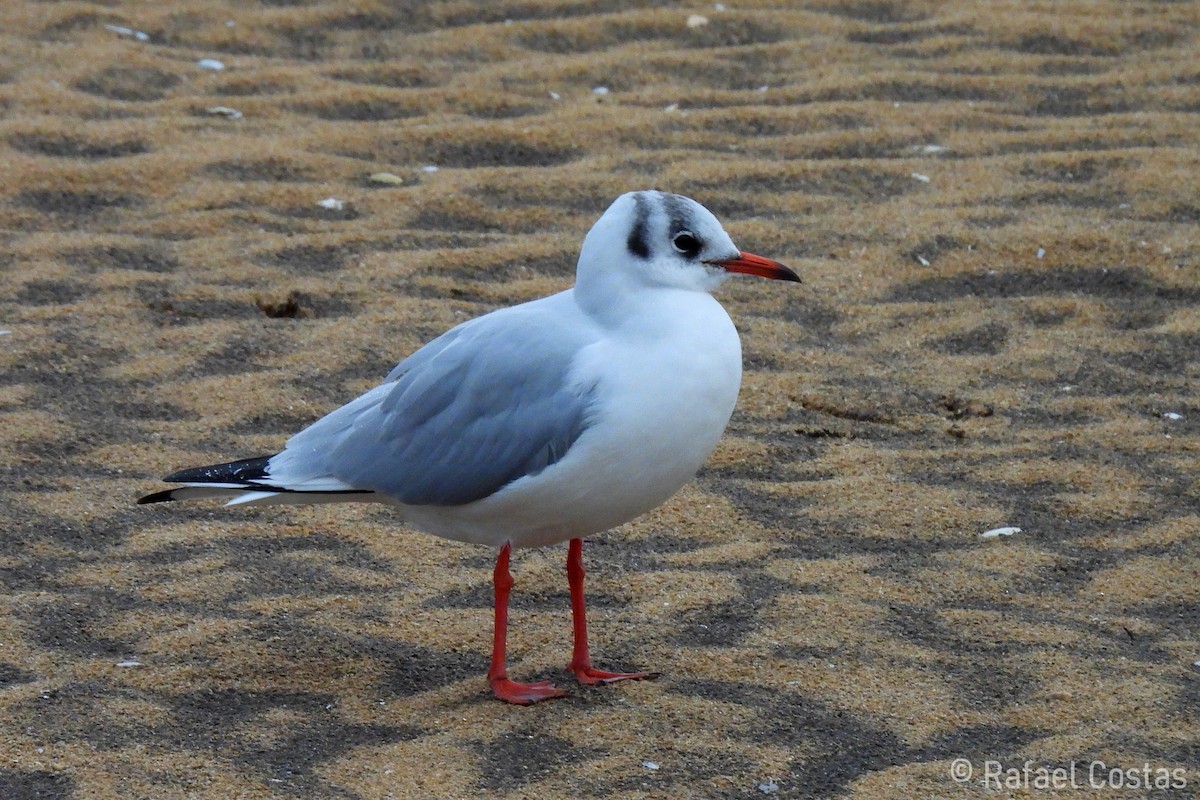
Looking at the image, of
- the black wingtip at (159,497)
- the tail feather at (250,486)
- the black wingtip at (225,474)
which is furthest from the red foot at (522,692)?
the black wingtip at (159,497)

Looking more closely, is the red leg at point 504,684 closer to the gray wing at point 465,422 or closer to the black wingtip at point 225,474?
the gray wing at point 465,422

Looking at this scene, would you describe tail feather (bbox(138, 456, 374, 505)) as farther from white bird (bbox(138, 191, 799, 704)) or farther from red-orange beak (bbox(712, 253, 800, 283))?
red-orange beak (bbox(712, 253, 800, 283))

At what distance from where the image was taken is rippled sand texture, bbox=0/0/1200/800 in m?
3.25

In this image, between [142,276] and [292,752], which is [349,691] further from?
[142,276]

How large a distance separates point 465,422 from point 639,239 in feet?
1.83

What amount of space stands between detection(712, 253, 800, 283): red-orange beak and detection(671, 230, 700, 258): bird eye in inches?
2.3

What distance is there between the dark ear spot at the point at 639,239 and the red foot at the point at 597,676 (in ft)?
3.06

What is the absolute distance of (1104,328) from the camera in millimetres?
5613

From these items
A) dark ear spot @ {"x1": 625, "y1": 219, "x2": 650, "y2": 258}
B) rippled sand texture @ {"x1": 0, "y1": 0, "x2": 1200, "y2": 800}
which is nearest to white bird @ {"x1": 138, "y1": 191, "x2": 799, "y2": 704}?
dark ear spot @ {"x1": 625, "y1": 219, "x2": 650, "y2": 258}

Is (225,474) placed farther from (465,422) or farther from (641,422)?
(641,422)

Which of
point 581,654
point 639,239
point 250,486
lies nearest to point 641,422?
point 639,239

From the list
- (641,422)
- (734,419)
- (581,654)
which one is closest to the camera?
(641,422)

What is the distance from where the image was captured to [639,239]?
338cm

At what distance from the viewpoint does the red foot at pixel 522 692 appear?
336cm
